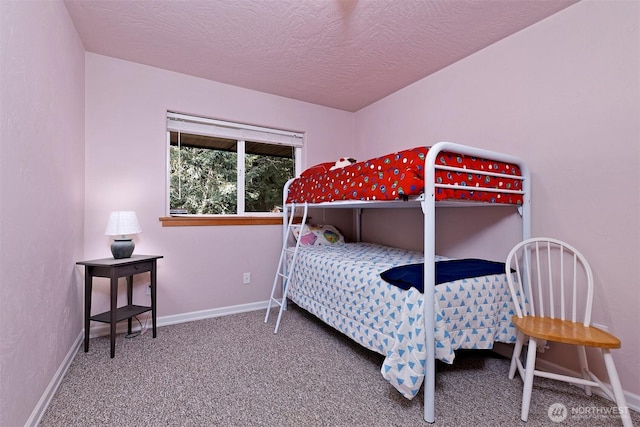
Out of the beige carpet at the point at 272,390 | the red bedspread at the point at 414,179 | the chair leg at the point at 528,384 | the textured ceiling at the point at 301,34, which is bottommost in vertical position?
the beige carpet at the point at 272,390

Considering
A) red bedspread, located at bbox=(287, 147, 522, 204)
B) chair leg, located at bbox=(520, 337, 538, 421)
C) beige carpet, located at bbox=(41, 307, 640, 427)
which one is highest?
red bedspread, located at bbox=(287, 147, 522, 204)

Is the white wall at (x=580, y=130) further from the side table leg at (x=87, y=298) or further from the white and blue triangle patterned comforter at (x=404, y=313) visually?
the side table leg at (x=87, y=298)

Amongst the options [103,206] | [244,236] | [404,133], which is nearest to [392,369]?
[244,236]

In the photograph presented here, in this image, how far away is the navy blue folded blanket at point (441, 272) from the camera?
5.00 feet

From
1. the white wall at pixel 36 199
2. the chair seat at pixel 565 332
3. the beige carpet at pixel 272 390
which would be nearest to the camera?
the white wall at pixel 36 199

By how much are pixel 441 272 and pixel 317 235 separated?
148 cm

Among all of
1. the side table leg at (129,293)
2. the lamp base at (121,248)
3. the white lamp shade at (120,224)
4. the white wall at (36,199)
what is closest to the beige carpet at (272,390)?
the side table leg at (129,293)

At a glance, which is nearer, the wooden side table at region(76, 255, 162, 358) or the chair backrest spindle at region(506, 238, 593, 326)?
the chair backrest spindle at region(506, 238, 593, 326)

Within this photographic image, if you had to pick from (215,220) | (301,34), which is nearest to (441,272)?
(301,34)

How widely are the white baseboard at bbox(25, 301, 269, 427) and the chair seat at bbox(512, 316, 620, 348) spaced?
224 centimetres

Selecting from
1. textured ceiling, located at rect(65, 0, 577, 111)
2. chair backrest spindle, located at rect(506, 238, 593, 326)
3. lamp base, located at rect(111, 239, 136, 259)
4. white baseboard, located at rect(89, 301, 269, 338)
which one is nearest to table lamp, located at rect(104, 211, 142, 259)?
lamp base, located at rect(111, 239, 136, 259)

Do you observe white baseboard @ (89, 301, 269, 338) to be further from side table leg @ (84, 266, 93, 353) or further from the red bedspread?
the red bedspread

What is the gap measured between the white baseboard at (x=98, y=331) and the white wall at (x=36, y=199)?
4 centimetres

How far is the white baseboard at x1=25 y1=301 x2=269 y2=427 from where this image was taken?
4.45 feet
